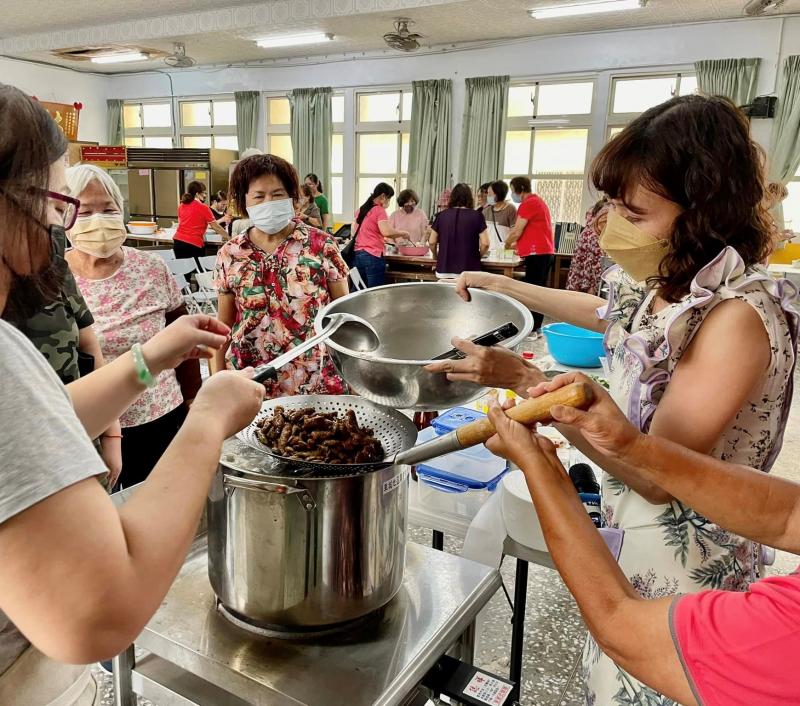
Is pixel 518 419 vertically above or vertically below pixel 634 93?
below

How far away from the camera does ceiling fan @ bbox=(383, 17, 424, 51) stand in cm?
634

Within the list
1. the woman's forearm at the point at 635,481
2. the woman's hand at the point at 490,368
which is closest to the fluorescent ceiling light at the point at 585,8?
the woman's hand at the point at 490,368

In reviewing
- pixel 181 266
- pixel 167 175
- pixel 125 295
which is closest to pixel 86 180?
pixel 125 295

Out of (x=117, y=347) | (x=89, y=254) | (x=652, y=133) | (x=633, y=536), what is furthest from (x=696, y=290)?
(x=89, y=254)

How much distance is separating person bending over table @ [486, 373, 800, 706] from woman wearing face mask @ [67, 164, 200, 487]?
1477 millimetres

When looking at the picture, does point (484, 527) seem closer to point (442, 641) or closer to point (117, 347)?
point (442, 641)

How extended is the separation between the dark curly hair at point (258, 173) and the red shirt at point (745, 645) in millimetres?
1990

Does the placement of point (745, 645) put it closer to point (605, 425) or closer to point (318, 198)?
point (605, 425)

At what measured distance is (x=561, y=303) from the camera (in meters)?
1.46

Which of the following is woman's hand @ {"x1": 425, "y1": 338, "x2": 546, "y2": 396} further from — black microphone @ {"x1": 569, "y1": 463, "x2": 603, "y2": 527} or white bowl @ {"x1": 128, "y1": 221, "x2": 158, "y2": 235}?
white bowl @ {"x1": 128, "y1": 221, "x2": 158, "y2": 235}

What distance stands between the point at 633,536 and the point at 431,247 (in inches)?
216

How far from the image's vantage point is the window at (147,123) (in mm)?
10742

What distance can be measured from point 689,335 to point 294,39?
26.9 feet

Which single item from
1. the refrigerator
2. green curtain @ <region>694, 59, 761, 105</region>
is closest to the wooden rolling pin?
green curtain @ <region>694, 59, 761, 105</region>
